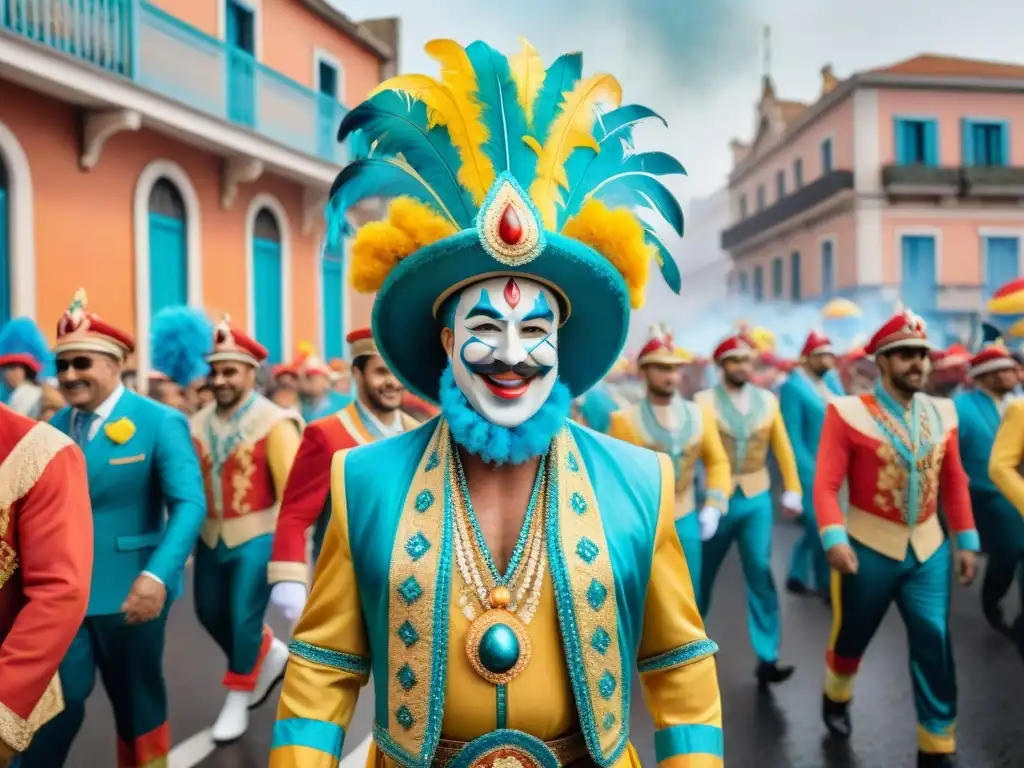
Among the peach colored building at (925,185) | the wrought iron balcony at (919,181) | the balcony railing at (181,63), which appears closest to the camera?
the balcony railing at (181,63)

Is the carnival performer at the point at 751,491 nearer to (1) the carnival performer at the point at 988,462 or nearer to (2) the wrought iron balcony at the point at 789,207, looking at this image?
(1) the carnival performer at the point at 988,462

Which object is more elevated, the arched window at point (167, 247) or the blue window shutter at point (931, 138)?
the blue window shutter at point (931, 138)

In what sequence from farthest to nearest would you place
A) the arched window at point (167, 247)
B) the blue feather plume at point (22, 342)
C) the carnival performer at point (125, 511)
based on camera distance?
1. the arched window at point (167, 247)
2. the blue feather plume at point (22, 342)
3. the carnival performer at point (125, 511)

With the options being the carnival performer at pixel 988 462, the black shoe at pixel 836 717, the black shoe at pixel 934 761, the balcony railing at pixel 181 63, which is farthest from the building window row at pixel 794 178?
the black shoe at pixel 934 761

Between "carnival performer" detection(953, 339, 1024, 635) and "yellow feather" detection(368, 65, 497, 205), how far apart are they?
5667mm

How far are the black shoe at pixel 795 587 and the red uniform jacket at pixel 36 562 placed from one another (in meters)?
6.82

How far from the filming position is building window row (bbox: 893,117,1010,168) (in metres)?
29.9

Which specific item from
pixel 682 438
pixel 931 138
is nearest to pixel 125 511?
pixel 682 438

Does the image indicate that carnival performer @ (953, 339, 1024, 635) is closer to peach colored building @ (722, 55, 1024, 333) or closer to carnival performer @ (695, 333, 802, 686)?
carnival performer @ (695, 333, 802, 686)

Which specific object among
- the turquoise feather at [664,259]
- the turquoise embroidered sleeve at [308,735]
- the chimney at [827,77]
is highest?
the chimney at [827,77]

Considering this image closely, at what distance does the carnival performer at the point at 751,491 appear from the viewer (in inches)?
249

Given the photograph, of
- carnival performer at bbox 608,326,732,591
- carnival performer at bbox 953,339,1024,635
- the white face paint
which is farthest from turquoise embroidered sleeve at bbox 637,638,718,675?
carnival performer at bbox 953,339,1024,635

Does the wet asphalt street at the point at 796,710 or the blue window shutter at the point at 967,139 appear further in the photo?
the blue window shutter at the point at 967,139

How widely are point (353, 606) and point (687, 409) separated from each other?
4446 mm
